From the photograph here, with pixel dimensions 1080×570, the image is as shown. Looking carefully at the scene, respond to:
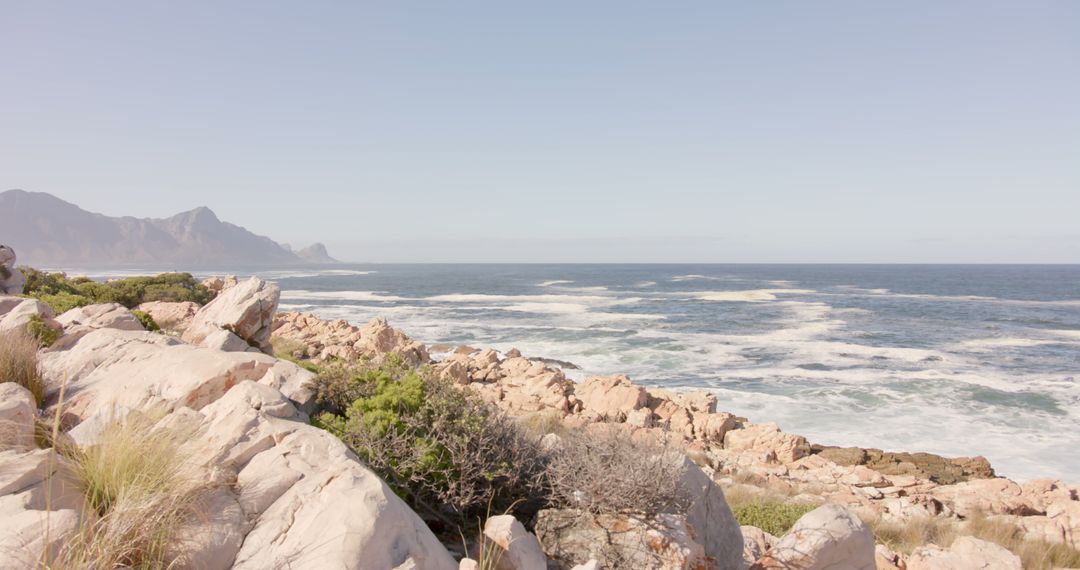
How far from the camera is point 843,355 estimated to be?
2936cm

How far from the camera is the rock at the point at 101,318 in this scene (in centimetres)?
1062

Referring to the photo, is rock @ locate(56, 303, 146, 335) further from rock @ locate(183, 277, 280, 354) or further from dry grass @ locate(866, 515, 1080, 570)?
dry grass @ locate(866, 515, 1080, 570)

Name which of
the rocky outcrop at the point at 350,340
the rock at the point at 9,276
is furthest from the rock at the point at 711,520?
the rock at the point at 9,276

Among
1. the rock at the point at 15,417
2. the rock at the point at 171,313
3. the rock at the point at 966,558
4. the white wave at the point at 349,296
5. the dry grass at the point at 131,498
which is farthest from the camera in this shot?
the white wave at the point at 349,296

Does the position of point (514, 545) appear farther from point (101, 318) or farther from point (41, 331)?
point (101, 318)

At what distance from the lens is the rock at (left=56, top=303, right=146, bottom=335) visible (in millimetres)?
10625

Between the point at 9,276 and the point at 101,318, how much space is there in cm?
1152

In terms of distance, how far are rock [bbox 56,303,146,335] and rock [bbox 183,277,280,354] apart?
111 cm

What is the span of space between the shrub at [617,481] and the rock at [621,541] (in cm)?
10

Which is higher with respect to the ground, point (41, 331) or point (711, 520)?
point (41, 331)

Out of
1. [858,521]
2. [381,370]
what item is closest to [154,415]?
[381,370]

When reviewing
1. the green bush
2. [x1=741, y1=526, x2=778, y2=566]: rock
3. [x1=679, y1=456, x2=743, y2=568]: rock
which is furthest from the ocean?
[x1=679, y1=456, x2=743, y2=568]: rock

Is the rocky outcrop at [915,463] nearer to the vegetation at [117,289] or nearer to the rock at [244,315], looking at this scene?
the rock at [244,315]

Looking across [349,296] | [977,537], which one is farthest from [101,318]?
[349,296]
